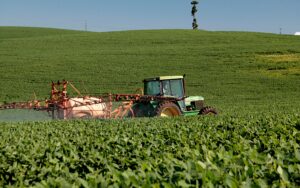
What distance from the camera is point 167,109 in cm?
1784

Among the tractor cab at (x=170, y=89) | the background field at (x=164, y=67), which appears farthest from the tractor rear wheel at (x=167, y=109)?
the background field at (x=164, y=67)

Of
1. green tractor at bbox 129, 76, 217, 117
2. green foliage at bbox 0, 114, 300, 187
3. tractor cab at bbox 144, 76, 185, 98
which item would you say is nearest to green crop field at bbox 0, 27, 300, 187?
green foliage at bbox 0, 114, 300, 187

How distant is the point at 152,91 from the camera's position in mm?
19031

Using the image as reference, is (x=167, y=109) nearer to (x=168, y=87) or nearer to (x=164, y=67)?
(x=168, y=87)

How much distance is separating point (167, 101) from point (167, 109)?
32 centimetres

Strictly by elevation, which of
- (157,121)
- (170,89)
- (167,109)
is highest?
(170,89)

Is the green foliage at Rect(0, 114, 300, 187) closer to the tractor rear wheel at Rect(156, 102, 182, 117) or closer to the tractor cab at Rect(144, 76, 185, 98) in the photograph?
the tractor rear wheel at Rect(156, 102, 182, 117)

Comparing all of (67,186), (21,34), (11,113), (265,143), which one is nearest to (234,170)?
(67,186)

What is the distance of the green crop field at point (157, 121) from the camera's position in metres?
4.40

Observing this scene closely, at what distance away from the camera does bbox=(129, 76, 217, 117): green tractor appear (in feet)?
57.8

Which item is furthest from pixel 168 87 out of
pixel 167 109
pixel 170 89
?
pixel 167 109

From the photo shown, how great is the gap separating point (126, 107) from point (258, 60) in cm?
2960

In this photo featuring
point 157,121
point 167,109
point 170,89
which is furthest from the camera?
point 170,89

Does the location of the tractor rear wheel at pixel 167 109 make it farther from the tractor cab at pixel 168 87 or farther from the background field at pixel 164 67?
the background field at pixel 164 67
